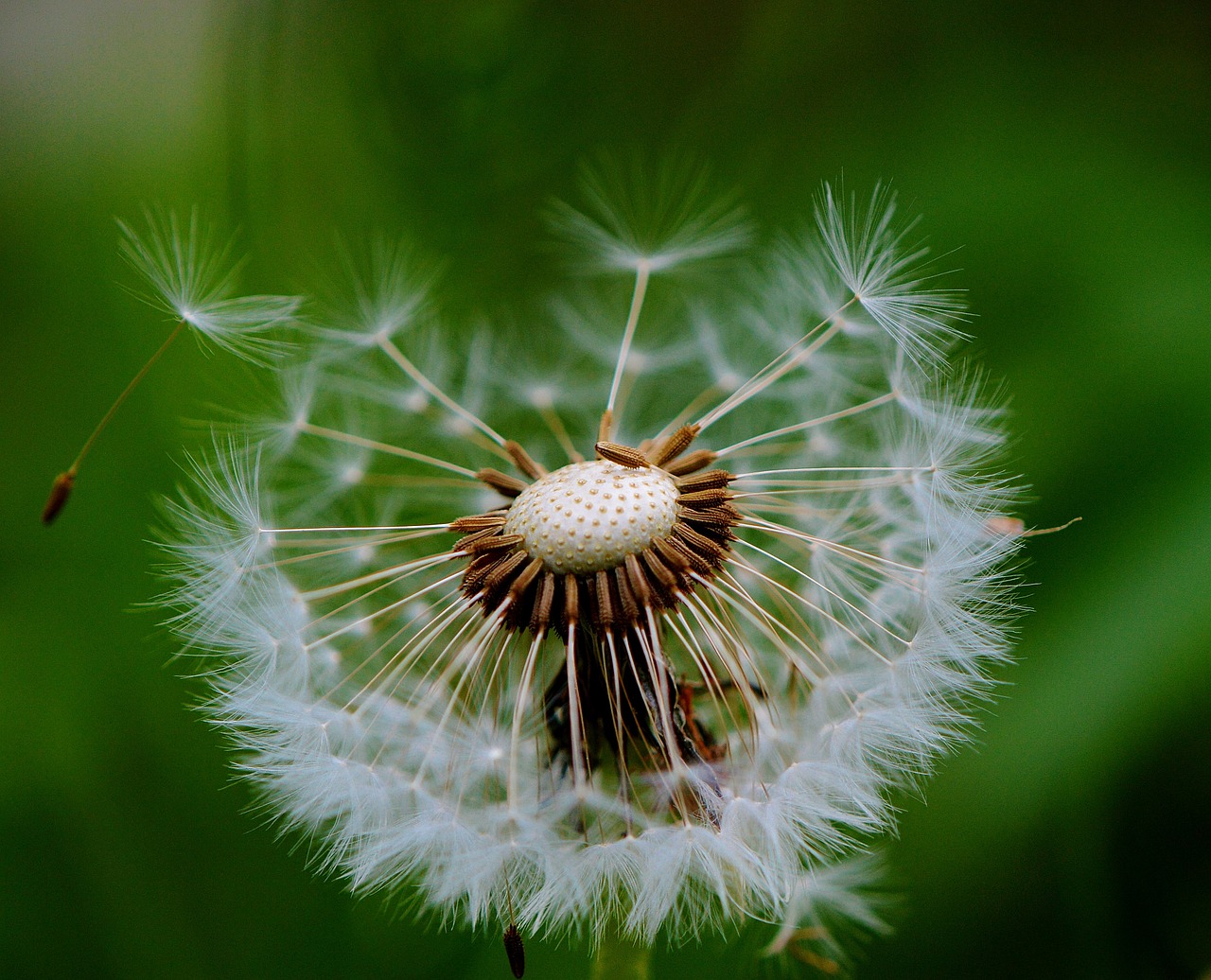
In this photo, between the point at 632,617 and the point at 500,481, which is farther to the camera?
the point at 500,481

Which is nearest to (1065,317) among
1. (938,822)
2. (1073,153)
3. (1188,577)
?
(1073,153)

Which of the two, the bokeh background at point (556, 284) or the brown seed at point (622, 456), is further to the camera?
the bokeh background at point (556, 284)

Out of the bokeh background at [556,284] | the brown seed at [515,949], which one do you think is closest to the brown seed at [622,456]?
the brown seed at [515,949]

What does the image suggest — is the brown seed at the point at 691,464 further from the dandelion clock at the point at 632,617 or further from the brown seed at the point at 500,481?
the brown seed at the point at 500,481

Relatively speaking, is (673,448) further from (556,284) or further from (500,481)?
(556,284)

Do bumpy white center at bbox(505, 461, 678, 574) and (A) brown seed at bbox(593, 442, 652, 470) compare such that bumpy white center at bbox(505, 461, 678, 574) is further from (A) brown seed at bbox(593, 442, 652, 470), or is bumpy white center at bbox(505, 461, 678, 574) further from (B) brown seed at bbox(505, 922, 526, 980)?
(B) brown seed at bbox(505, 922, 526, 980)

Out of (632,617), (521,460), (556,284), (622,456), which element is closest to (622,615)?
(632,617)
